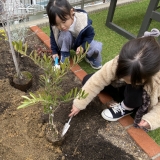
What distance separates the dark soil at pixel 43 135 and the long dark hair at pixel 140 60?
0.56 meters

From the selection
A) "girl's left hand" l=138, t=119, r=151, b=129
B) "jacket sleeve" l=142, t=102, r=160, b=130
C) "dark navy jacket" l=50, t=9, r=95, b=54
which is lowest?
"girl's left hand" l=138, t=119, r=151, b=129

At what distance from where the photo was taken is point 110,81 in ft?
5.02

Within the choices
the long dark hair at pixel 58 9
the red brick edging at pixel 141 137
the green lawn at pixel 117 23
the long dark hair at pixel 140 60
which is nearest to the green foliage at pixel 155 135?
the red brick edging at pixel 141 137

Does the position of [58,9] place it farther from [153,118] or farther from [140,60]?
[153,118]

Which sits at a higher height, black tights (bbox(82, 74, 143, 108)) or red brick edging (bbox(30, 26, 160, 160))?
black tights (bbox(82, 74, 143, 108))

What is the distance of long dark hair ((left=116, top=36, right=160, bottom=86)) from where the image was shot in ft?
3.63

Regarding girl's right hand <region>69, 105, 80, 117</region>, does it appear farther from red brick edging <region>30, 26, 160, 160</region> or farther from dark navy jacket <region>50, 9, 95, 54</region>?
dark navy jacket <region>50, 9, 95, 54</region>

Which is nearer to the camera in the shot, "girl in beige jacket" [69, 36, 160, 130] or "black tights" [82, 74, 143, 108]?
"girl in beige jacket" [69, 36, 160, 130]

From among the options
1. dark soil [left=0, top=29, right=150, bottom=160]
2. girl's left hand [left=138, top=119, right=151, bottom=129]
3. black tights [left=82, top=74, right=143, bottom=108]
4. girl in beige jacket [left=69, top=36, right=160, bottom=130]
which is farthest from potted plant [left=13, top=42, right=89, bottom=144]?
girl's left hand [left=138, top=119, right=151, bottom=129]

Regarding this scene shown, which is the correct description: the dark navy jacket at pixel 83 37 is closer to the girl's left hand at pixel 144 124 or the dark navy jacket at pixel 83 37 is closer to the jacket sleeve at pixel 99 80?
the jacket sleeve at pixel 99 80

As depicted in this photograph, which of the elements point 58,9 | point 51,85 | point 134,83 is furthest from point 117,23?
point 51,85

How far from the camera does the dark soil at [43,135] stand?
1.38m

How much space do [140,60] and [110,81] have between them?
0.45 metres

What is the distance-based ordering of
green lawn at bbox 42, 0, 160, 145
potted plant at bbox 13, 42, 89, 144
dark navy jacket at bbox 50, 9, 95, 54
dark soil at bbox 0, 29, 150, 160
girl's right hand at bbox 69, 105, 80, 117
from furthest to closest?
green lawn at bbox 42, 0, 160, 145
dark navy jacket at bbox 50, 9, 95, 54
girl's right hand at bbox 69, 105, 80, 117
dark soil at bbox 0, 29, 150, 160
potted plant at bbox 13, 42, 89, 144
